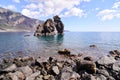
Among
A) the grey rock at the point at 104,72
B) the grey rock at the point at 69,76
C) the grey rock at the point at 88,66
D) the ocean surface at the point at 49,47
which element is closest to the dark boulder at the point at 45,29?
the ocean surface at the point at 49,47

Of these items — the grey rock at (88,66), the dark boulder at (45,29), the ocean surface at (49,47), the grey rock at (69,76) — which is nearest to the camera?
the grey rock at (69,76)

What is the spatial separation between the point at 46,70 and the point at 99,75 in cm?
1024

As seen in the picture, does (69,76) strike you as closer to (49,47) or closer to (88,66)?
(88,66)

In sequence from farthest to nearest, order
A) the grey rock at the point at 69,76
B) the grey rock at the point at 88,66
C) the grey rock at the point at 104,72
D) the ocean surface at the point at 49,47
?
the ocean surface at the point at 49,47
the grey rock at the point at 88,66
the grey rock at the point at 104,72
the grey rock at the point at 69,76

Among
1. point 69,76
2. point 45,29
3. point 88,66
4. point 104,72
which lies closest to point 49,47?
point 88,66

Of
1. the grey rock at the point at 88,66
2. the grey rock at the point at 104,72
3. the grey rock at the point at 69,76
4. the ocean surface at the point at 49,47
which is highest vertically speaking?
the grey rock at the point at 88,66

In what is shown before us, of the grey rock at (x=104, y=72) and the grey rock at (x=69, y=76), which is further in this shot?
the grey rock at (x=104, y=72)

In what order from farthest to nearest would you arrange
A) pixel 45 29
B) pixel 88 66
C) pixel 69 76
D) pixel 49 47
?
pixel 45 29 → pixel 49 47 → pixel 88 66 → pixel 69 76

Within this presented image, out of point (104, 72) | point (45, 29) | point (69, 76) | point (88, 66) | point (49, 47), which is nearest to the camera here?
point (69, 76)

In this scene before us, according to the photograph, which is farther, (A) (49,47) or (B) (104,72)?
(A) (49,47)

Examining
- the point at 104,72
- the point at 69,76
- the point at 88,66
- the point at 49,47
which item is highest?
the point at 88,66

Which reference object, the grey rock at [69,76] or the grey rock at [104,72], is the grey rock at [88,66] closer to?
the grey rock at [104,72]

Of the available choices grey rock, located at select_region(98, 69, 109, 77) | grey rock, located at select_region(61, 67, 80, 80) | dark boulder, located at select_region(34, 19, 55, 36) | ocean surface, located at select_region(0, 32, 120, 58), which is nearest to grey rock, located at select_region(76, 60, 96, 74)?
grey rock, located at select_region(98, 69, 109, 77)

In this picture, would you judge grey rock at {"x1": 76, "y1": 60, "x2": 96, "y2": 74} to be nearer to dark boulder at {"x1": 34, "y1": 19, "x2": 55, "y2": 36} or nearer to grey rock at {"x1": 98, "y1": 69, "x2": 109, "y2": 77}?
grey rock at {"x1": 98, "y1": 69, "x2": 109, "y2": 77}
